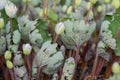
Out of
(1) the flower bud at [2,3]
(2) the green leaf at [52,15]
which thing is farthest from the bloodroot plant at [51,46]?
(2) the green leaf at [52,15]

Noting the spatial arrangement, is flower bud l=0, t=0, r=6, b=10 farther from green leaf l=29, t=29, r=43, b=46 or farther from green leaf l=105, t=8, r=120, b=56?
green leaf l=105, t=8, r=120, b=56

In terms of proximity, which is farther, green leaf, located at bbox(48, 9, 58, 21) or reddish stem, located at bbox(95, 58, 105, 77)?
green leaf, located at bbox(48, 9, 58, 21)

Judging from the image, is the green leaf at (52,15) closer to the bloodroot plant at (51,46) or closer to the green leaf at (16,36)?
the bloodroot plant at (51,46)

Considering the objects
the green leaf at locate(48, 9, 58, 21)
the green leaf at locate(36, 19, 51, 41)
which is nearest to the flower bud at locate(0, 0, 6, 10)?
the green leaf at locate(36, 19, 51, 41)

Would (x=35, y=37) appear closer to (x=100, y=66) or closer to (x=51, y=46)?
(x=51, y=46)

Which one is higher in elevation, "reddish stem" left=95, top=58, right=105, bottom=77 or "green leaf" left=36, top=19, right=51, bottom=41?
"green leaf" left=36, top=19, right=51, bottom=41

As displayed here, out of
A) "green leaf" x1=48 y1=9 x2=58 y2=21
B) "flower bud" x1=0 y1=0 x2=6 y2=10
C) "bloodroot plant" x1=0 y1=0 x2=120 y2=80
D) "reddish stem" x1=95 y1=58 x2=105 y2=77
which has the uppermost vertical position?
"flower bud" x1=0 y1=0 x2=6 y2=10

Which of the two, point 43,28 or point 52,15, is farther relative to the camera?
point 52,15

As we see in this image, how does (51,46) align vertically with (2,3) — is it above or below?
below

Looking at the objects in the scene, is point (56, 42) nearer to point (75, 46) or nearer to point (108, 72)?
point (75, 46)

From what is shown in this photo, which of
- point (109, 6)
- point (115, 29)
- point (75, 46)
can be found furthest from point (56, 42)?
point (109, 6)

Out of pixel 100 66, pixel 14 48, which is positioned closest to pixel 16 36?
pixel 14 48

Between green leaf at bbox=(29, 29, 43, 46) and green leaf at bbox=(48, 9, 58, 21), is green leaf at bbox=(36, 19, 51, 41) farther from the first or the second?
green leaf at bbox=(48, 9, 58, 21)
